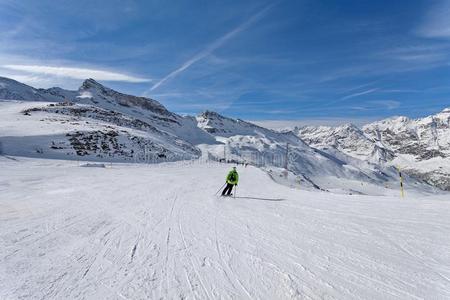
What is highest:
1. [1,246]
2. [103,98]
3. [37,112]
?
[103,98]

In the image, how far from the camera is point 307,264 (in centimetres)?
623

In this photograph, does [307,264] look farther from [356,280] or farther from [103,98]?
[103,98]

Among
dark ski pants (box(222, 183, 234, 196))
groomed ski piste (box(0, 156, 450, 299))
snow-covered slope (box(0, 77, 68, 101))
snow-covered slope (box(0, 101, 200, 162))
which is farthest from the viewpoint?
snow-covered slope (box(0, 77, 68, 101))

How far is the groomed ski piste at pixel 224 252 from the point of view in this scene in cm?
514

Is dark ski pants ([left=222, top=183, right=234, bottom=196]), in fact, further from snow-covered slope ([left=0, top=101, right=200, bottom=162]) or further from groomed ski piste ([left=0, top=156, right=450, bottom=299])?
snow-covered slope ([left=0, top=101, right=200, bottom=162])

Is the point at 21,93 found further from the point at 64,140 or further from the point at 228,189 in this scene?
the point at 228,189

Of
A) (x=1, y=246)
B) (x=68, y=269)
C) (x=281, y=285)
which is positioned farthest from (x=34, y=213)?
(x=281, y=285)

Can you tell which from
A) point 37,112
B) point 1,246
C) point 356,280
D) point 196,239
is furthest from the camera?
point 37,112

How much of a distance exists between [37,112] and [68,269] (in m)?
88.7

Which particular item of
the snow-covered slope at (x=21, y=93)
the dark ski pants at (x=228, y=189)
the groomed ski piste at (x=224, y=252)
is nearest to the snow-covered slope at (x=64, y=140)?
the dark ski pants at (x=228, y=189)

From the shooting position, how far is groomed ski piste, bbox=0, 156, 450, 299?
16.9ft

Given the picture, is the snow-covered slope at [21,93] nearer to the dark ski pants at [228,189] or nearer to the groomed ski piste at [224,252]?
the dark ski pants at [228,189]

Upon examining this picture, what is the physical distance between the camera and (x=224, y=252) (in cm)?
708

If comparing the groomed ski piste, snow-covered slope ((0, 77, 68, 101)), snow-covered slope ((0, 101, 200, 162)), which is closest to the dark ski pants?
the groomed ski piste
